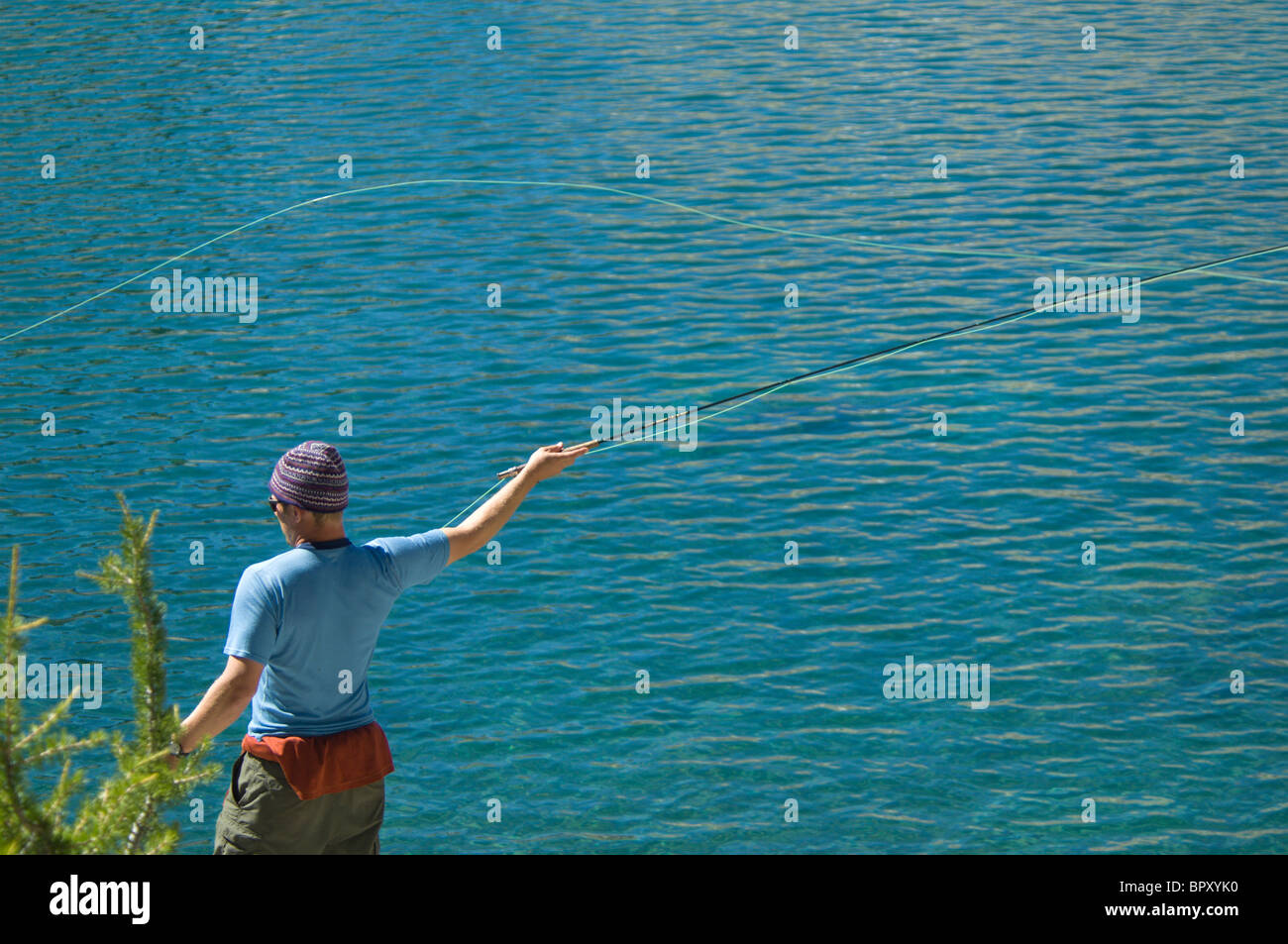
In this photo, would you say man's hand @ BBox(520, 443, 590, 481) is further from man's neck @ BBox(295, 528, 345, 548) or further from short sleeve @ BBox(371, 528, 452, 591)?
man's neck @ BBox(295, 528, 345, 548)

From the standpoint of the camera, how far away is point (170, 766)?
5621 mm

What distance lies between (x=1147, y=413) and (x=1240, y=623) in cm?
418

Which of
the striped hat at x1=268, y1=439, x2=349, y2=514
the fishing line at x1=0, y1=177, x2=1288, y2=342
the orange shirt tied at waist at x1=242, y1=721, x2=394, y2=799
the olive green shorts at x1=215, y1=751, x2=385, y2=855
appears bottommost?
the olive green shorts at x1=215, y1=751, x2=385, y2=855

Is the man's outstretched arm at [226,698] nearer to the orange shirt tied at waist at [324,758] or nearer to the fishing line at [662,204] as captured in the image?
the orange shirt tied at waist at [324,758]

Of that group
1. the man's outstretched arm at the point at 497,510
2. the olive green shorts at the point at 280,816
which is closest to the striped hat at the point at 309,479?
the man's outstretched arm at the point at 497,510

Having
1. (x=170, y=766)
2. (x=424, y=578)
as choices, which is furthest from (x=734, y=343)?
(x=170, y=766)

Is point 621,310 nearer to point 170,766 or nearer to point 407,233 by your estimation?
point 407,233

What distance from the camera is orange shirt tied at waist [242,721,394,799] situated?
636 centimetres

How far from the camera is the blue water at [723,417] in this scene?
10969 mm

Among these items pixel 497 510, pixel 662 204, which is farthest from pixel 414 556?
pixel 662 204

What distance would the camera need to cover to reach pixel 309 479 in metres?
6.28

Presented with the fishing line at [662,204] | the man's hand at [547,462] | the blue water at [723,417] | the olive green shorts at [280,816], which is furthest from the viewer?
the fishing line at [662,204]

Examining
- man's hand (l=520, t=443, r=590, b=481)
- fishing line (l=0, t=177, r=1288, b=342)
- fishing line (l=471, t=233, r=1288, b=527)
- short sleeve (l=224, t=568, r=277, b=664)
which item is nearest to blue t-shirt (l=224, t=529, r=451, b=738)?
short sleeve (l=224, t=568, r=277, b=664)

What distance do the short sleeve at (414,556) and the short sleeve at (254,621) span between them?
481 millimetres
